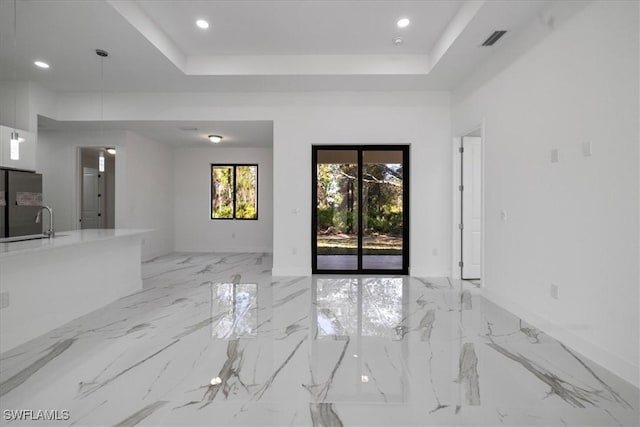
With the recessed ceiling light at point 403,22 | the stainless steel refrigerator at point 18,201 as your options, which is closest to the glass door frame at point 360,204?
the recessed ceiling light at point 403,22

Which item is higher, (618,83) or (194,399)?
(618,83)

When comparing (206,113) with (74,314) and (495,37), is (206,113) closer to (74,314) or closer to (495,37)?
(74,314)

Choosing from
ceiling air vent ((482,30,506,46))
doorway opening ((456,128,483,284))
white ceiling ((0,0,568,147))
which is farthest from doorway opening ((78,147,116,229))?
ceiling air vent ((482,30,506,46))

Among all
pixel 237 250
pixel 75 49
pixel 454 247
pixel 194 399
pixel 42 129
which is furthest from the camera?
pixel 237 250

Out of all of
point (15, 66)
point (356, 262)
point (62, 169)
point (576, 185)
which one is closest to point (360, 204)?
Answer: point (356, 262)

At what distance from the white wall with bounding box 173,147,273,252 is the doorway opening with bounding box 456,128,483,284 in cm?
477

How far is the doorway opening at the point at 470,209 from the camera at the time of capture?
5422 mm

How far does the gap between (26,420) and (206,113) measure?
4.81 meters

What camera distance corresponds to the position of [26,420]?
1859 mm

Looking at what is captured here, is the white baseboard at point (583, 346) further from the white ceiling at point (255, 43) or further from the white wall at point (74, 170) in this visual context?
the white wall at point (74, 170)

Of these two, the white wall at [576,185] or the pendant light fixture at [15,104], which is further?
the pendant light fixture at [15,104]

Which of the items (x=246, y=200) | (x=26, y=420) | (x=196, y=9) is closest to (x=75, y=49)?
(x=196, y=9)

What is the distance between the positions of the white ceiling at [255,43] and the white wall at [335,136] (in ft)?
0.81

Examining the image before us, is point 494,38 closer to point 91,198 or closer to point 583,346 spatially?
point 583,346
